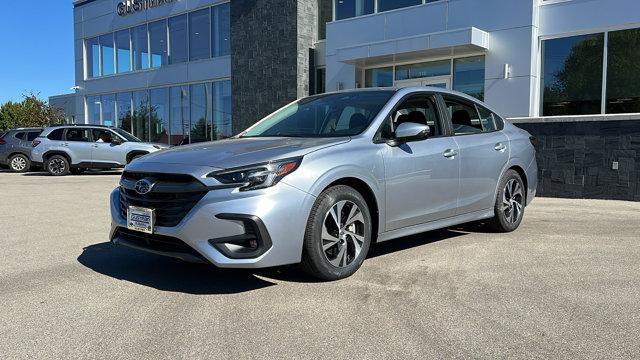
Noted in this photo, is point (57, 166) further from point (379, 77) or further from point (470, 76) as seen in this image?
point (470, 76)

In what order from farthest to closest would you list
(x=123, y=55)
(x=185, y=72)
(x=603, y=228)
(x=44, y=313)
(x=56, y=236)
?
(x=123, y=55), (x=185, y=72), (x=603, y=228), (x=56, y=236), (x=44, y=313)

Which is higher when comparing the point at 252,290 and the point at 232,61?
the point at 232,61

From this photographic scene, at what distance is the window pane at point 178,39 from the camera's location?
22.5 meters

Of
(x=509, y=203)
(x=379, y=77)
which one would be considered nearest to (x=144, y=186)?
(x=509, y=203)

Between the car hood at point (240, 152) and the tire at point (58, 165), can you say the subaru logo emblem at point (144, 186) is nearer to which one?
the car hood at point (240, 152)

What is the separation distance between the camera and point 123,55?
25.8m

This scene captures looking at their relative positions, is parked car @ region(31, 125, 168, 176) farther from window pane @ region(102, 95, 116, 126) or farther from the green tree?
the green tree

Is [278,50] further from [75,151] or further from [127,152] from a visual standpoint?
[75,151]

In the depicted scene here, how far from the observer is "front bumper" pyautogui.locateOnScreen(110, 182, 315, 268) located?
154 inches

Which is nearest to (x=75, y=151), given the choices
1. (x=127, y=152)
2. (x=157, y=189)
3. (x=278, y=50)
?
(x=127, y=152)

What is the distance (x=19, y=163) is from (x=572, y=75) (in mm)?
17761

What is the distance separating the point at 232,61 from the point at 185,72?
3.92 meters

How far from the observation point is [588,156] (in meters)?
10.6

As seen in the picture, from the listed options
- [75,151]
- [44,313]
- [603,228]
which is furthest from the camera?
[75,151]
